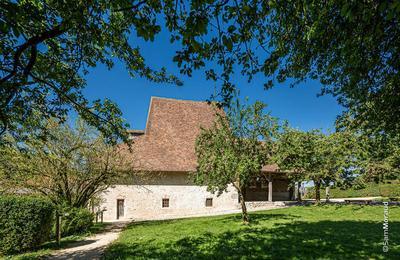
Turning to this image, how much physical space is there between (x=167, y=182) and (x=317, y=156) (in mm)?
12088

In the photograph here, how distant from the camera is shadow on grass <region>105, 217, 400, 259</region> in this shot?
644 centimetres

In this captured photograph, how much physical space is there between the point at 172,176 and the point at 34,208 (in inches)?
510

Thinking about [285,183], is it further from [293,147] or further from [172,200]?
[172,200]

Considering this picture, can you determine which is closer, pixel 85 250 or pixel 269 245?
pixel 269 245

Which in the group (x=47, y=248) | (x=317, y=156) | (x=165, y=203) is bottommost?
(x=165, y=203)

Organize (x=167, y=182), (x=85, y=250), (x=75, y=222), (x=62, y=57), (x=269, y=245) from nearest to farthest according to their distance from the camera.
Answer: (x=62, y=57), (x=269, y=245), (x=85, y=250), (x=75, y=222), (x=167, y=182)

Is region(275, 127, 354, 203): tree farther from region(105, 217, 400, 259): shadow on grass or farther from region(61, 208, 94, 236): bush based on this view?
region(61, 208, 94, 236): bush

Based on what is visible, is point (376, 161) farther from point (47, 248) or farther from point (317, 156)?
point (47, 248)

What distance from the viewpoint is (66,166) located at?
1204 centimetres

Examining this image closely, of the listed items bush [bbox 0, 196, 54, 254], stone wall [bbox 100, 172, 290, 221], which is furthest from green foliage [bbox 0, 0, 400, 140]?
stone wall [bbox 100, 172, 290, 221]

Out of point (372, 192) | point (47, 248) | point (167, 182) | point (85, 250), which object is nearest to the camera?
point (85, 250)

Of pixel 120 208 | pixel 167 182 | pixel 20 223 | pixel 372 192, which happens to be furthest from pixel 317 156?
pixel 20 223

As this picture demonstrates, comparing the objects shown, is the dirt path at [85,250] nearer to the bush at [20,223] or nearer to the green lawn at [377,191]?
the bush at [20,223]

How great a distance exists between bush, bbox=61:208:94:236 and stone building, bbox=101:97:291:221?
6334 millimetres
